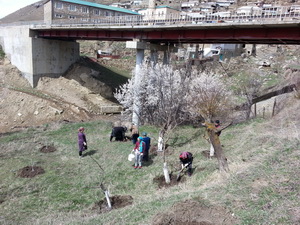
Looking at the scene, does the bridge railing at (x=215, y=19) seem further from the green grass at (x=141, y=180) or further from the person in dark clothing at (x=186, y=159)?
the person in dark clothing at (x=186, y=159)

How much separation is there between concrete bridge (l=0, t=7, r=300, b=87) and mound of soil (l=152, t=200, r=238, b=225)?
1228 centimetres

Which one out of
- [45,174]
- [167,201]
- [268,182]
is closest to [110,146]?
[45,174]

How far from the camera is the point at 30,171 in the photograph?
11914mm

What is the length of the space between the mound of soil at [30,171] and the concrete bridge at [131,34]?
1297cm

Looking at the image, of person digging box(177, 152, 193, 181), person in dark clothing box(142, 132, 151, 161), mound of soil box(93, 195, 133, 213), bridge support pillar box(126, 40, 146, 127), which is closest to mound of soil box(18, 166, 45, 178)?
mound of soil box(93, 195, 133, 213)

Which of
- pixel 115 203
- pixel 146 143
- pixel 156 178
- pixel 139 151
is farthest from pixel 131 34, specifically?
pixel 115 203

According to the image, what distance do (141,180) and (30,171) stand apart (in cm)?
558

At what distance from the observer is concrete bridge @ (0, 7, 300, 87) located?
1521 centimetres

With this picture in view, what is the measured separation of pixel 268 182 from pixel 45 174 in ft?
31.7

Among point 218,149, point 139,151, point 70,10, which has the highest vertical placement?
point 70,10

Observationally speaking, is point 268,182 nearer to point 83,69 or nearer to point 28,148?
point 28,148

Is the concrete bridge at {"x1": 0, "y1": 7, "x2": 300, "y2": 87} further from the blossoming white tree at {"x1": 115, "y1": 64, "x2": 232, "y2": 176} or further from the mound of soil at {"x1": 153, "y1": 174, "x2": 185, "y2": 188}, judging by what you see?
the mound of soil at {"x1": 153, "y1": 174, "x2": 185, "y2": 188}

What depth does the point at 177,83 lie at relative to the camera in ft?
63.4

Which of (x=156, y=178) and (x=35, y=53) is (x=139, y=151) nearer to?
(x=156, y=178)
